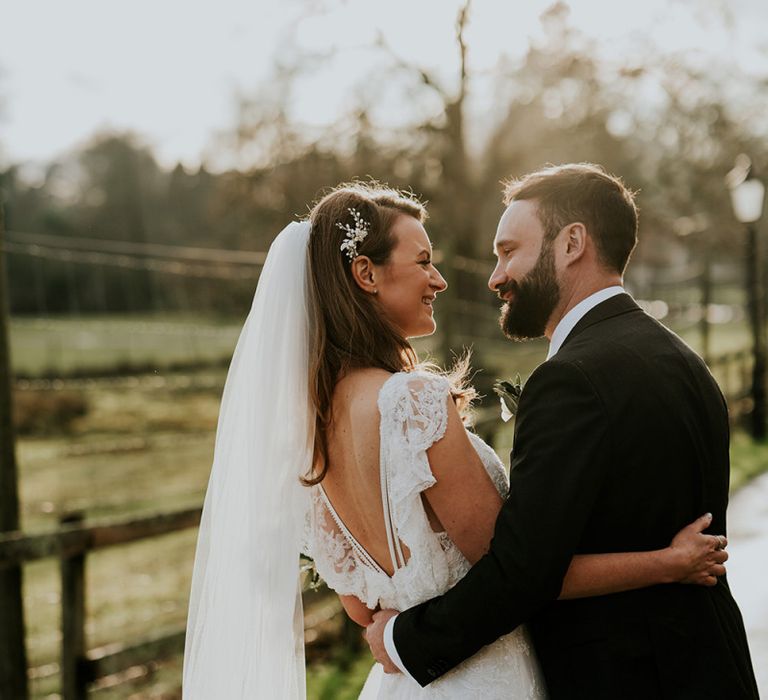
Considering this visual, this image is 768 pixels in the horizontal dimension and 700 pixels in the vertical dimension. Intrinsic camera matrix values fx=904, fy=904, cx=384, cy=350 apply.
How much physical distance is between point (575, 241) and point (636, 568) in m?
0.86

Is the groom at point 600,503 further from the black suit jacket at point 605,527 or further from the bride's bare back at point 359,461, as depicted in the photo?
the bride's bare back at point 359,461

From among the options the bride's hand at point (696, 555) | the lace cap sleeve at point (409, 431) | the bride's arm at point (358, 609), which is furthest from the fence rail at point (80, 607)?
the bride's hand at point (696, 555)

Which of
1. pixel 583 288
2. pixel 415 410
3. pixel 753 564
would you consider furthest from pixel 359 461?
pixel 753 564

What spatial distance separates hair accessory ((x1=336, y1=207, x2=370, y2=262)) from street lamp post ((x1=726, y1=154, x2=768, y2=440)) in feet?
34.0

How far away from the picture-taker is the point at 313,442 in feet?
8.26

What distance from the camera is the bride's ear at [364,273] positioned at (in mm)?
2516

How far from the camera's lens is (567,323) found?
2426 mm

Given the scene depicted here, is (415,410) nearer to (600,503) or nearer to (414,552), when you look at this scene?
(414,552)

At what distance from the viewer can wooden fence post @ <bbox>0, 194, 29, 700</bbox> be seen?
4.52 meters

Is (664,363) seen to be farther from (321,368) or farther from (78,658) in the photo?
(78,658)

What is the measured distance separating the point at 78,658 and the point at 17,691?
33 centimetres

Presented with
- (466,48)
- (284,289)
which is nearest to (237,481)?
(284,289)

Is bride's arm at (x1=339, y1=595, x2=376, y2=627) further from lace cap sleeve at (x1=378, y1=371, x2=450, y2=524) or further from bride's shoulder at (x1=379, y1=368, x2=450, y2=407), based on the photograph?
bride's shoulder at (x1=379, y1=368, x2=450, y2=407)

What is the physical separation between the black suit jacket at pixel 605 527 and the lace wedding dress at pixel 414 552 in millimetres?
114
